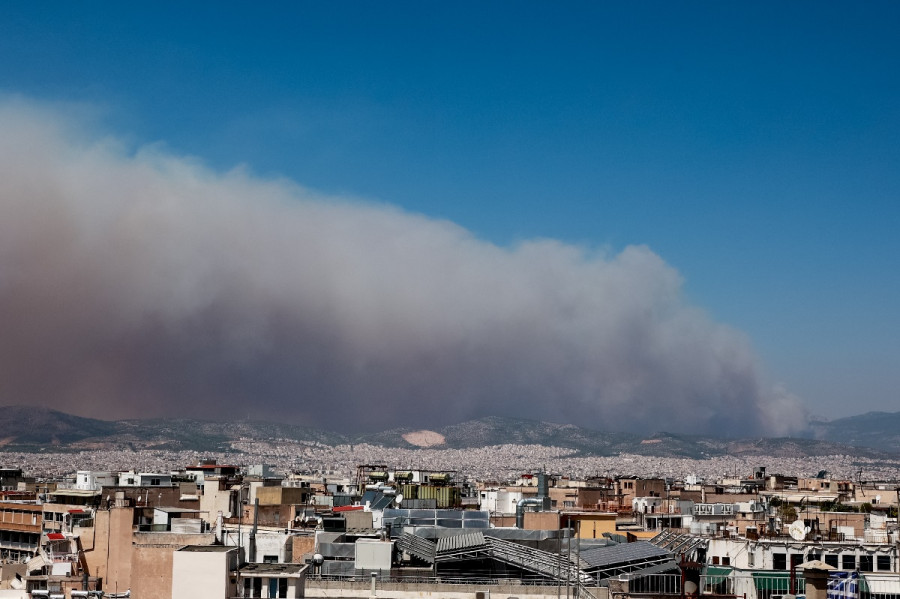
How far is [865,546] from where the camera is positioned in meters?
33.1

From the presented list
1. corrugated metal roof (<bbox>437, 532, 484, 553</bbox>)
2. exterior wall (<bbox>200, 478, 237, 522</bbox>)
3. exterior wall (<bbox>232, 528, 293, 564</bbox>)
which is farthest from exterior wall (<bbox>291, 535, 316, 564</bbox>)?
exterior wall (<bbox>200, 478, 237, 522</bbox>)

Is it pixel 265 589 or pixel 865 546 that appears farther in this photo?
pixel 865 546

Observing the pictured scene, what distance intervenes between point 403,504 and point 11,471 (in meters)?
50.9

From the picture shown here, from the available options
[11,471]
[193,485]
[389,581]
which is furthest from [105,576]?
[11,471]

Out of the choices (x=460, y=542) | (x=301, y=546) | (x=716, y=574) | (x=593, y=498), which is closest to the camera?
(x=460, y=542)

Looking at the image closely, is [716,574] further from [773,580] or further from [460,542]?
[460,542]

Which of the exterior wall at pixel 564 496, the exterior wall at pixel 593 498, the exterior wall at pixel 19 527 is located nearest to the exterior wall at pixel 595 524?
the exterior wall at pixel 19 527

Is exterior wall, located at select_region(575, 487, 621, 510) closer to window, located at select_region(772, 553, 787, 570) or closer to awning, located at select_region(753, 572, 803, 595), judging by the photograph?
window, located at select_region(772, 553, 787, 570)

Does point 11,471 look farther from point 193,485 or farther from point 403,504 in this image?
point 403,504

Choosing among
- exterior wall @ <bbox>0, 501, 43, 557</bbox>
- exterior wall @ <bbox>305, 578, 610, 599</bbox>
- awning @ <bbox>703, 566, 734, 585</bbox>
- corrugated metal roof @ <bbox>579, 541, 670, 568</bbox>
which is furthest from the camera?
exterior wall @ <bbox>0, 501, 43, 557</bbox>

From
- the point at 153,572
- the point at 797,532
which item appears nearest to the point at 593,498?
the point at 797,532

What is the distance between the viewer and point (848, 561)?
32156mm

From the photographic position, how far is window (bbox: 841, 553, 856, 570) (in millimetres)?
32031

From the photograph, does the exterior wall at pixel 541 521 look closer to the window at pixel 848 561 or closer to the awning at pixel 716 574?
the window at pixel 848 561
